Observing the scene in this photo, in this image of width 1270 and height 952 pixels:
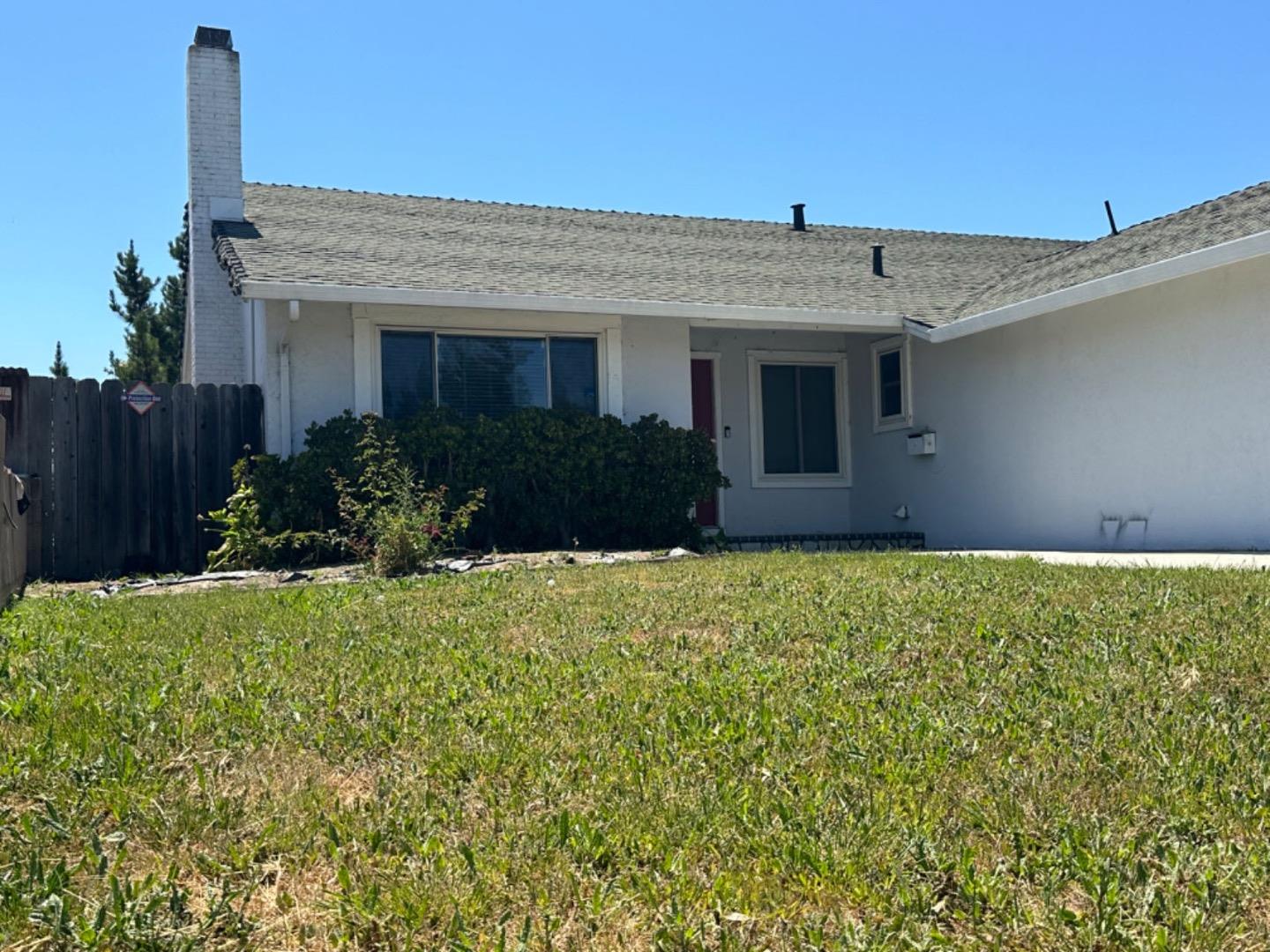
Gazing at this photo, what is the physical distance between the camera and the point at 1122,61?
14180mm

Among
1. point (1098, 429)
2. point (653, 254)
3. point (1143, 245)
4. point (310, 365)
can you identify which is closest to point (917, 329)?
point (1098, 429)

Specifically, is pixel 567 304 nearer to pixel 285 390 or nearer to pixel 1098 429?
pixel 285 390

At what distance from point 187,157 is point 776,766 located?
12.7 meters

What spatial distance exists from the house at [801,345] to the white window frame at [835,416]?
34 millimetres

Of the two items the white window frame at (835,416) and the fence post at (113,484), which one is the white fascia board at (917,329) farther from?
the fence post at (113,484)

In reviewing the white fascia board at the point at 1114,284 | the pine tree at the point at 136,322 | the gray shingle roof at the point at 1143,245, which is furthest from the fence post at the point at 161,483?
the pine tree at the point at 136,322

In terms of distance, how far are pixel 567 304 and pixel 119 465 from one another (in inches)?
184

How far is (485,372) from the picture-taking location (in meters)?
12.4

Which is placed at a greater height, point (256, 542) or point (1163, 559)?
point (256, 542)

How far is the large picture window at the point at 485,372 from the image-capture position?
477 inches

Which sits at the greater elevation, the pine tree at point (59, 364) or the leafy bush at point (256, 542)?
the pine tree at point (59, 364)

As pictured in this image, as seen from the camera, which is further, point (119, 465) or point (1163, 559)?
point (119, 465)

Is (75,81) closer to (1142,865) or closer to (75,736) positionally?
(75,736)

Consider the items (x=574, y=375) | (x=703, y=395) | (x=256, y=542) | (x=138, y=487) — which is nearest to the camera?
(x=256, y=542)
